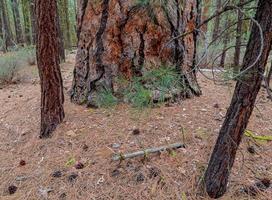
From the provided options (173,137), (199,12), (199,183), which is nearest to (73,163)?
(173,137)

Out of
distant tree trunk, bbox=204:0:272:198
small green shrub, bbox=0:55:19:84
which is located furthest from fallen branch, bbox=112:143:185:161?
small green shrub, bbox=0:55:19:84

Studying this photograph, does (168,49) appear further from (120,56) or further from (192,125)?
(192,125)

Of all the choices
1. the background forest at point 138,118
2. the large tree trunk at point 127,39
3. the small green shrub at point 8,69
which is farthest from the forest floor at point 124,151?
the small green shrub at point 8,69

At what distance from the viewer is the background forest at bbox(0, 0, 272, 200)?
1740 mm

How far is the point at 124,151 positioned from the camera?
89.9 inches

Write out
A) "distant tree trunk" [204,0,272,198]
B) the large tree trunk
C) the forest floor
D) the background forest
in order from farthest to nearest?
the large tree trunk
the forest floor
the background forest
"distant tree trunk" [204,0,272,198]

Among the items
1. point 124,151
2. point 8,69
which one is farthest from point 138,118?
point 8,69

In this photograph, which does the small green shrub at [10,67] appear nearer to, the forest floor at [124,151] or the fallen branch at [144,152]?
the forest floor at [124,151]

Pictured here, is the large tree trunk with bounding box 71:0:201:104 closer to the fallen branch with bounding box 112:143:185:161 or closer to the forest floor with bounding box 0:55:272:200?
the forest floor with bounding box 0:55:272:200

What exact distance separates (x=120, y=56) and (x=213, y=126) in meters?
1.27

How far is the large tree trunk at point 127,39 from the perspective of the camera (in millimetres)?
2725

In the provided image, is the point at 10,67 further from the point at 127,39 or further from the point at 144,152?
the point at 144,152

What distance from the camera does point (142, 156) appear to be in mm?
2188

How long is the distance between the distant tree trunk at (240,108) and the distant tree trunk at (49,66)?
1695mm
